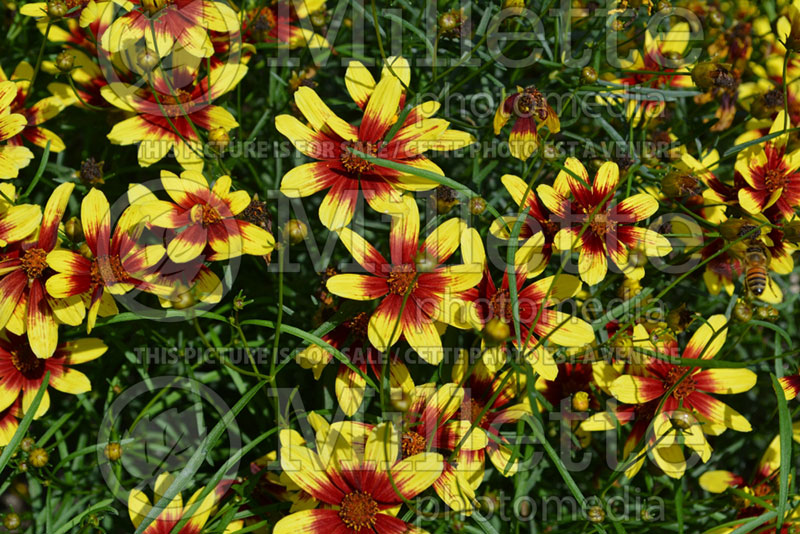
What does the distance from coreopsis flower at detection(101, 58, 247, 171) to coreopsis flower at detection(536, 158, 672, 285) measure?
2.13ft

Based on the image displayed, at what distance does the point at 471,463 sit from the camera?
115 centimetres

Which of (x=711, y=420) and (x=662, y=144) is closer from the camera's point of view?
(x=711, y=420)

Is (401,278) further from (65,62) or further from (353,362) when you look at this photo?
(65,62)

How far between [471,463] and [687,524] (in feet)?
2.01

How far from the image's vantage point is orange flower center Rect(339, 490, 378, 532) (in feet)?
3.64

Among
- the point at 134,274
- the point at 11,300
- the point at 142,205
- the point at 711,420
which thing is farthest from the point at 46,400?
the point at 711,420

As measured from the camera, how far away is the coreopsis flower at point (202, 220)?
1122mm

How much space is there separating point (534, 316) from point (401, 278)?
25cm

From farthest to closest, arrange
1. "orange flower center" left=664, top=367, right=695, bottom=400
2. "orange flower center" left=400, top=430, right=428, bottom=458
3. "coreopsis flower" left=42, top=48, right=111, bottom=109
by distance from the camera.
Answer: "coreopsis flower" left=42, top=48, right=111, bottom=109
"orange flower center" left=664, top=367, right=695, bottom=400
"orange flower center" left=400, top=430, right=428, bottom=458

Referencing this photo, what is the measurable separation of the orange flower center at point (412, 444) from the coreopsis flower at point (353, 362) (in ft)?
0.25

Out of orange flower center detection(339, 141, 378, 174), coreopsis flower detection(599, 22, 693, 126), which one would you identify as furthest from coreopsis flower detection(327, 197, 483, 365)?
coreopsis flower detection(599, 22, 693, 126)

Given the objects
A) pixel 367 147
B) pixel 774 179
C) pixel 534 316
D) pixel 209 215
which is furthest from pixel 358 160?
pixel 774 179

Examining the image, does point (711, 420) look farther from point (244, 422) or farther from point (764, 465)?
point (244, 422)

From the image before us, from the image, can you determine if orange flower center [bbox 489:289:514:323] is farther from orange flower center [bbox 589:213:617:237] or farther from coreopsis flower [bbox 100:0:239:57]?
coreopsis flower [bbox 100:0:239:57]
